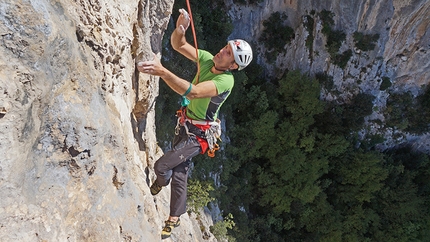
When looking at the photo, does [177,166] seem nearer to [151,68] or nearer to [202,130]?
[202,130]

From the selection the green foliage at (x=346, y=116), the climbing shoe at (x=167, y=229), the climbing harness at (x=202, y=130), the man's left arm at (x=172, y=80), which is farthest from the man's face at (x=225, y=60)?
the green foliage at (x=346, y=116)

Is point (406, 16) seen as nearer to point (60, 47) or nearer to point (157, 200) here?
point (157, 200)

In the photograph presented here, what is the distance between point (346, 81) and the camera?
1459 cm

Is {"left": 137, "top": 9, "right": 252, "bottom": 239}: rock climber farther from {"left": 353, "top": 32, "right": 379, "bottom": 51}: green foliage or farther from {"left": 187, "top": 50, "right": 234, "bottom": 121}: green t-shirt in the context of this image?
{"left": 353, "top": 32, "right": 379, "bottom": 51}: green foliage

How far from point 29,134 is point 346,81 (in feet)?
48.1

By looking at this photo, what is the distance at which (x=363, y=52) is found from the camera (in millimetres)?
13906

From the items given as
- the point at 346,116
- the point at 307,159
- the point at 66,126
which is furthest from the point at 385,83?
the point at 66,126

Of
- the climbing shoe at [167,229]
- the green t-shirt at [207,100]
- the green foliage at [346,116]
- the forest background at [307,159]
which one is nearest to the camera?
the green t-shirt at [207,100]

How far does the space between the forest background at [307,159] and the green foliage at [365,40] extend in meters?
0.04

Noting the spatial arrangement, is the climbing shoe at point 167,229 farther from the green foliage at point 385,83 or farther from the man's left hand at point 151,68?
the green foliage at point 385,83

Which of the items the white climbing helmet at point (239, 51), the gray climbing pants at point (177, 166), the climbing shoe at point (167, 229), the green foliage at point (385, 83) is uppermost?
the white climbing helmet at point (239, 51)

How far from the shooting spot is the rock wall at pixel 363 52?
1282cm

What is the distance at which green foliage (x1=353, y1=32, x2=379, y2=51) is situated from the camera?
13.4 metres

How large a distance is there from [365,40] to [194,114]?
1205cm
